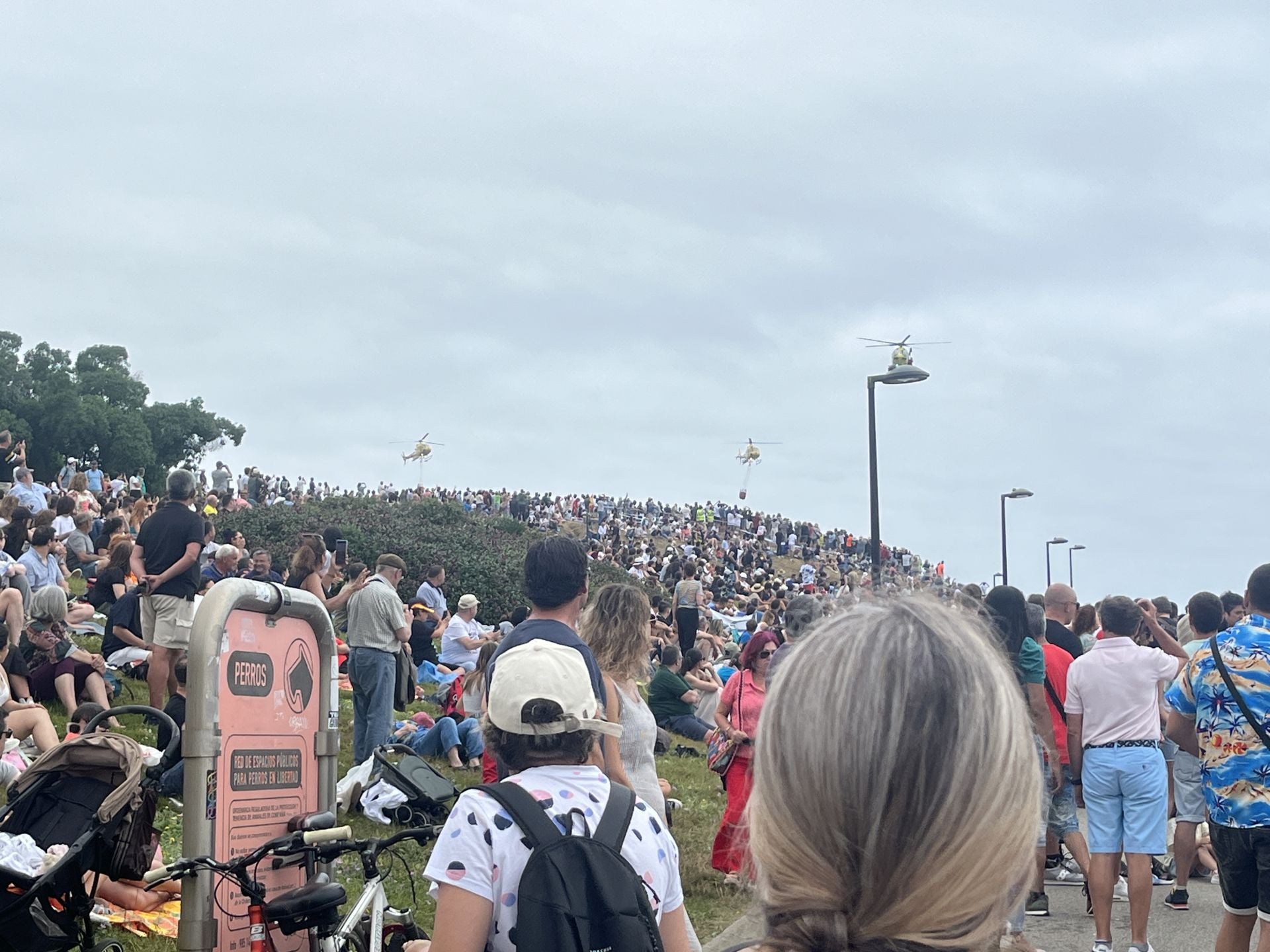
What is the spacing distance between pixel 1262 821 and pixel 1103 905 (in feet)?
6.17

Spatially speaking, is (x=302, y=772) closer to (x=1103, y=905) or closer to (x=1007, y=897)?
(x=1103, y=905)

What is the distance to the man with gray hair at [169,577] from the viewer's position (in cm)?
1068

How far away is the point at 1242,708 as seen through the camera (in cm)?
593

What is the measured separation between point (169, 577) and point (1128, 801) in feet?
24.6

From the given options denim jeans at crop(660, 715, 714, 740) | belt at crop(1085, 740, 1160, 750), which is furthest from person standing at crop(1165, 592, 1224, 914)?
denim jeans at crop(660, 715, 714, 740)

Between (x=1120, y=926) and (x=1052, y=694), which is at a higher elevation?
(x=1052, y=694)

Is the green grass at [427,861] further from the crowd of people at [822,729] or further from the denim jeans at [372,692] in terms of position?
the denim jeans at [372,692]

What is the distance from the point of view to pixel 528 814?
3025mm

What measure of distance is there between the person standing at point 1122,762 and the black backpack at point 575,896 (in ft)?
17.3

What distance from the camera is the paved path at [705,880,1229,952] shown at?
788cm

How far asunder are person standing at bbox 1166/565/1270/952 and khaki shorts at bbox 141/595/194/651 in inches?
308

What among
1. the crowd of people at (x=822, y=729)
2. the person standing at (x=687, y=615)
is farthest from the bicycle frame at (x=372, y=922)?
the person standing at (x=687, y=615)

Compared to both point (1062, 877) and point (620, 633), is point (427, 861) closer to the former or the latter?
point (620, 633)

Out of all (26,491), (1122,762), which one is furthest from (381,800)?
(26,491)
